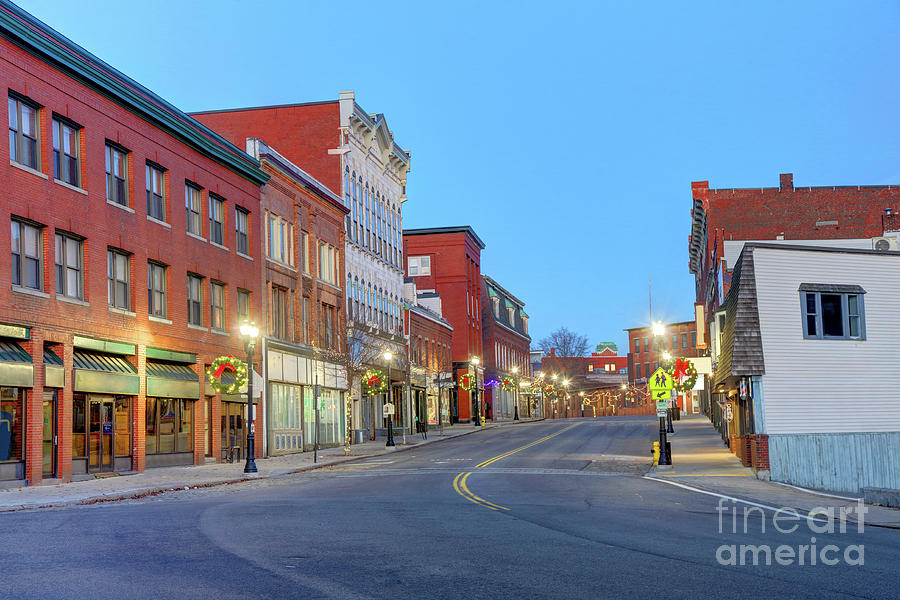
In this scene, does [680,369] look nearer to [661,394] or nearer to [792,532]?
[661,394]

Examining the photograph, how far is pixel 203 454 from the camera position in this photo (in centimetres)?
3872

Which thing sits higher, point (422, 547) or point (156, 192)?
point (156, 192)

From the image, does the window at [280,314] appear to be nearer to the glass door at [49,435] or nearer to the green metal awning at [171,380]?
the green metal awning at [171,380]

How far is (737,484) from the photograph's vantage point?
2648 cm

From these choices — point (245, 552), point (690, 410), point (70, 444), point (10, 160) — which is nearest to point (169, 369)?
point (70, 444)

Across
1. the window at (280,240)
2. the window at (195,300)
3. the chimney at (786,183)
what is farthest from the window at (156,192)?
the chimney at (786,183)

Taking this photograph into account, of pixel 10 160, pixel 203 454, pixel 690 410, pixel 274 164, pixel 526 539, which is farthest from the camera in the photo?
pixel 690 410

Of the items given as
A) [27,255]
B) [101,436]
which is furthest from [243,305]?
[27,255]

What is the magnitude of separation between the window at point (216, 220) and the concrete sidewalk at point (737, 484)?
64.3 ft

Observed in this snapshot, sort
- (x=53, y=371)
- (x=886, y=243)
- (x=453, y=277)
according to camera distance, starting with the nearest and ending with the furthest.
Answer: (x=53, y=371) → (x=886, y=243) → (x=453, y=277)

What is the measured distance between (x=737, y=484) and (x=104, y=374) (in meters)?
18.7

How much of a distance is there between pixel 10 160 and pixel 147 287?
8136 millimetres

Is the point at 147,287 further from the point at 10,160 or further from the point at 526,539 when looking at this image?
the point at 526,539

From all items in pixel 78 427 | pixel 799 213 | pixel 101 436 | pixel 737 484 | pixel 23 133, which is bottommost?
pixel 737 484
